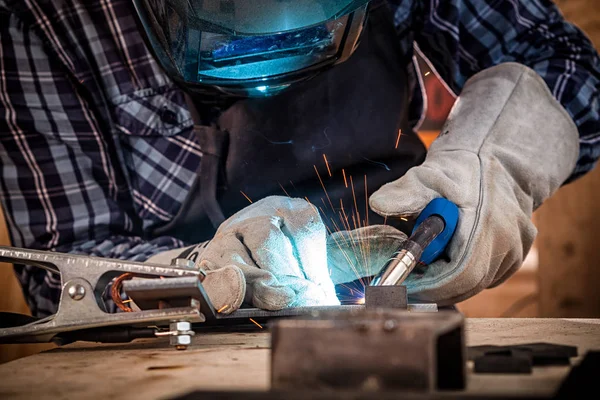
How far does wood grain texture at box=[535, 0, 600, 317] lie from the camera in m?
2.81

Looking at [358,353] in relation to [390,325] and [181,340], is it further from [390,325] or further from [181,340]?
[181,340]

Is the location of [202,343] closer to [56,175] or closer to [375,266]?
[375,266]

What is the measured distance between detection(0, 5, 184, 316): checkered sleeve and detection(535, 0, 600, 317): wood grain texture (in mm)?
1768

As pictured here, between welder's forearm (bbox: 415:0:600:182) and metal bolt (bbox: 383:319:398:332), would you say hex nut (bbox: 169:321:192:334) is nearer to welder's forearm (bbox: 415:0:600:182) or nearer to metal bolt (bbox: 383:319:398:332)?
Answer: metal bolt (bbox: 383:319:398:332)

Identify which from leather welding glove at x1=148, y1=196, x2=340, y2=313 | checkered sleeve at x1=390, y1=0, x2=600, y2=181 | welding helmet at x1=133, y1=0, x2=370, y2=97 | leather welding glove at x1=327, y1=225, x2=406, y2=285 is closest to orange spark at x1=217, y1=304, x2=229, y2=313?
leather welding glove at x1=148, y1=196, x2=340, y2=313

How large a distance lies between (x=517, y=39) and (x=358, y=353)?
144 cm

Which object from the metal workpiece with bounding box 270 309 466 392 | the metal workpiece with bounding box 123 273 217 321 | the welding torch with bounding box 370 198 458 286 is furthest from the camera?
the welding torch with bounding box 370 198 458 286

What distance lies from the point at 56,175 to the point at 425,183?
1008 mm

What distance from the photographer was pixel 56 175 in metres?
1.88

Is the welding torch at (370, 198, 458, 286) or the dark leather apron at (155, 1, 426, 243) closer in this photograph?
the welding torch at (370, 198, 458, 286)

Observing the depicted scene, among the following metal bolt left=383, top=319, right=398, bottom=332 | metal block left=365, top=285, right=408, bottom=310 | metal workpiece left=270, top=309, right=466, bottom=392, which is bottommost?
metal block left=365, top=285, right=408, bottom=310

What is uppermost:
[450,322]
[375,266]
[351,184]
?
[450,322]

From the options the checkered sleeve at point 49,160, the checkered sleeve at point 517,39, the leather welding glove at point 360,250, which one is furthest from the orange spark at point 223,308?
the checkered sleeve at point 517,39

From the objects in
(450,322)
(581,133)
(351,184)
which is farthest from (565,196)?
(450,322)
